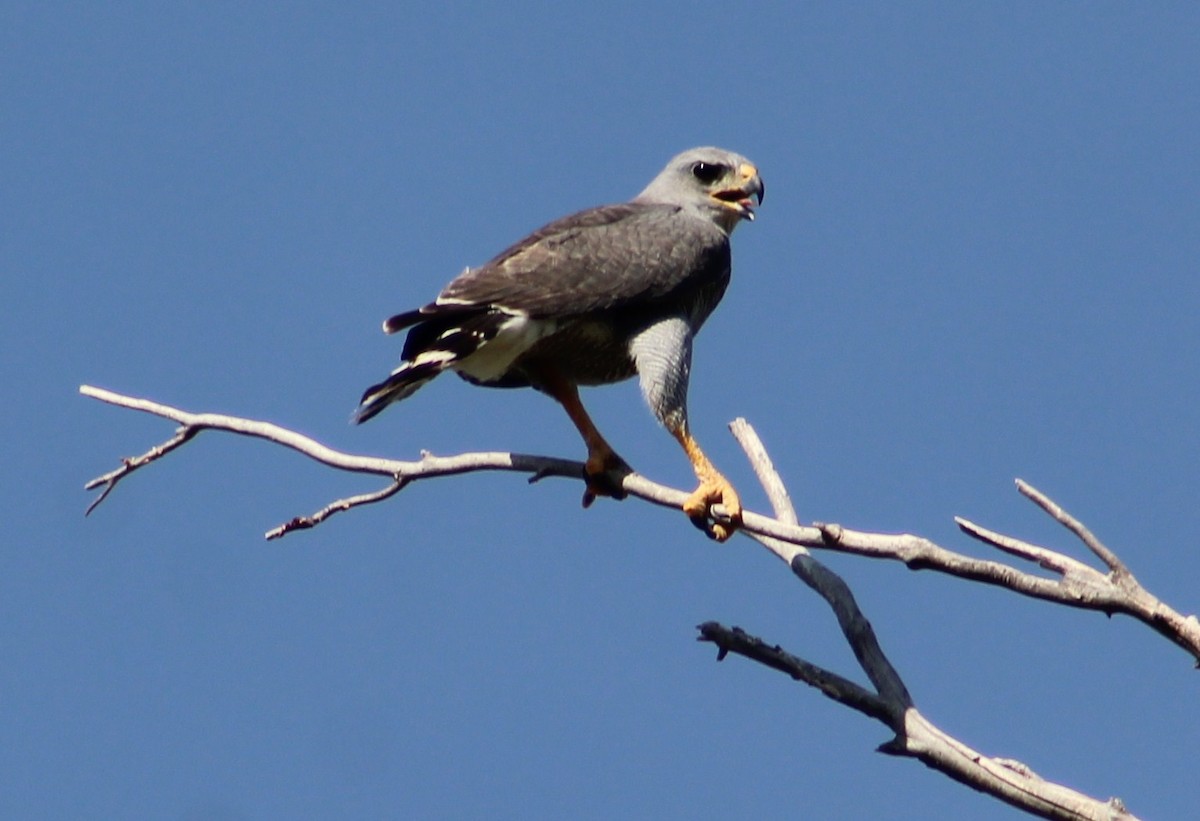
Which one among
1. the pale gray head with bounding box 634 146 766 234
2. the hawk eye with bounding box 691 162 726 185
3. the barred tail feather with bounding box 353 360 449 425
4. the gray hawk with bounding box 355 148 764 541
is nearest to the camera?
the barred tail feather with bounding box 353 360 449 425

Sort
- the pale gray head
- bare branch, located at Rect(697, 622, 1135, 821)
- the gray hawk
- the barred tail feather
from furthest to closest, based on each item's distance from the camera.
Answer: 1. the pale gray head
2. the gray hawk
3. the barred tail feather
4. bare branch, located at Rect(697, 622, 1135, 821)

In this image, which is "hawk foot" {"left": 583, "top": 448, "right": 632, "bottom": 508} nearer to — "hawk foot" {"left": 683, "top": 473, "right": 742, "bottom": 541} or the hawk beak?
"hawk foot" {"left": 683, "top": 473, "right": 742, "bottom": 541}

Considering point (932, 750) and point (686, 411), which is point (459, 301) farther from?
point (932, 750)

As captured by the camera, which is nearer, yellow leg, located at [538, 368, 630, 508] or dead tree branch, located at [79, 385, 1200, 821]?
dead tree branch, located at [79, 385, 1200, 821]

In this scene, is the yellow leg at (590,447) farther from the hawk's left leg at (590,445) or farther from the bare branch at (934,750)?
the bare branch at (934,750)

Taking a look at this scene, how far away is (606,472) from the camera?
22.9 ft

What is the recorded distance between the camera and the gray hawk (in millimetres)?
6684

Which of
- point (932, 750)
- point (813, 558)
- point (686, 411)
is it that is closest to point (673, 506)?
point (813, 558)

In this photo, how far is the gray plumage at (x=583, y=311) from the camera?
674 centimetres

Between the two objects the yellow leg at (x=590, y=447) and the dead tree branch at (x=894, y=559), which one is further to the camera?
the yellow leg at (x=590, y=447)

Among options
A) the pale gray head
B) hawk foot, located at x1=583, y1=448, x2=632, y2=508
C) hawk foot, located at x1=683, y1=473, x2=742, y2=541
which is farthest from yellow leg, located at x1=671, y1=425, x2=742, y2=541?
the pale gray head

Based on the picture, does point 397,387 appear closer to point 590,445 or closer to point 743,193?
point 590,445

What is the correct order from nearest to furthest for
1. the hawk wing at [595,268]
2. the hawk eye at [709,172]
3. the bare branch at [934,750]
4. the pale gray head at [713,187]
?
the bare branch at [934,750] < the hawk wing at [595,268] < the pale gray head at [713,187] < the hawk eye at [709,172]

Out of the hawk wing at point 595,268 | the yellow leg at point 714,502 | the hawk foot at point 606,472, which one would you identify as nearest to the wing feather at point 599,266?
the hawk wing at point 595,268
